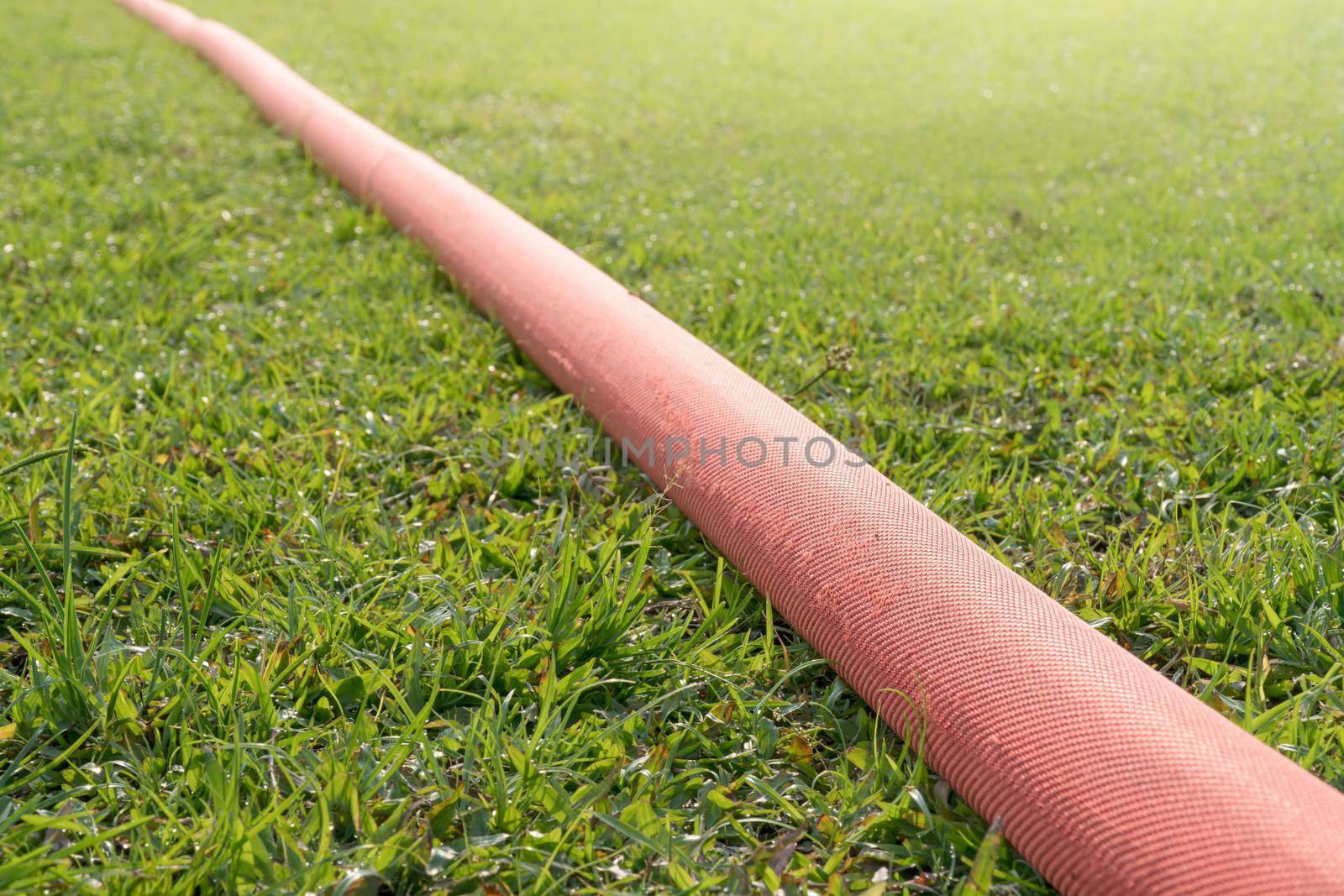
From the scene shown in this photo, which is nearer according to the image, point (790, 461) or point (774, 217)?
point (790, 461)

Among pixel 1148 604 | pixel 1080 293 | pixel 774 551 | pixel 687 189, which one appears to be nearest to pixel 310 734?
pixel 774 551

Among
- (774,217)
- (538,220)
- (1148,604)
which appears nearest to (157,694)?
(1148,604)

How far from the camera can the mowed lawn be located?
1.41 meters

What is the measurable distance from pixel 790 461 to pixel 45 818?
1.32 metres

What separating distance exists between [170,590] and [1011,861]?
151cm

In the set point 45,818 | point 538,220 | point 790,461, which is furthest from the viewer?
point 538,220

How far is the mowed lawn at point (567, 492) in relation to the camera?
4.61 feet

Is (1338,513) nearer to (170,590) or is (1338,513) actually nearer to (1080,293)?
(1080,293)

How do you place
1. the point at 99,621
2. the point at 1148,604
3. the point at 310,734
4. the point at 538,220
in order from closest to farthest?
the point at 310,734 < the point at 99,621 < the point at 1148,604 < the point at 538,220

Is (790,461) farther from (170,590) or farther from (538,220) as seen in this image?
(538,220)

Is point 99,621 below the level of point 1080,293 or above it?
below

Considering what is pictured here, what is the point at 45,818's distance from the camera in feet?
4.22

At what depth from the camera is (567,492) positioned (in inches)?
88.2

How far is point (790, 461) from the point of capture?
194 cm
